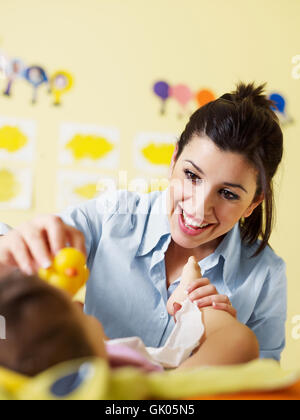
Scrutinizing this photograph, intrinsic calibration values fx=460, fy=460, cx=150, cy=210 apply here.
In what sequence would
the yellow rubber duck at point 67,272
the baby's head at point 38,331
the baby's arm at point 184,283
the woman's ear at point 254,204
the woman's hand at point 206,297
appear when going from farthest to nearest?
the woman's ear at point 254,204 → the baby's arm at point 184,283 → the woman's hand at point 206,297 → the yellow rubber duck at point 67,272 → the baby's head at point 38,331

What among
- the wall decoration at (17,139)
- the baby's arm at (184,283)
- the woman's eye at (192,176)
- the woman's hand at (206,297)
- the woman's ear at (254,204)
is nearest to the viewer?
the woman's hand at (206,297)

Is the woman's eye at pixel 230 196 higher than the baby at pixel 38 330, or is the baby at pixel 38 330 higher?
the woman's eye at pixel 230 196

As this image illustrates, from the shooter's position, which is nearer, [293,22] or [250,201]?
[250,201]

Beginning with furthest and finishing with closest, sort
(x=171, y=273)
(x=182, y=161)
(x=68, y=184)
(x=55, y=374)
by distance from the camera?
(x=68, y=184)
(x=171, y=273)
(x=182, y=161)
(x=55, y=374)

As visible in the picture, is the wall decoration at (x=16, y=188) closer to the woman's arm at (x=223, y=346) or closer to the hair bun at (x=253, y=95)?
the hair bun at (x=253, y=95)

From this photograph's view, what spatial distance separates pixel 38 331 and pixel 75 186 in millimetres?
1749

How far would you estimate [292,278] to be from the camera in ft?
7.57

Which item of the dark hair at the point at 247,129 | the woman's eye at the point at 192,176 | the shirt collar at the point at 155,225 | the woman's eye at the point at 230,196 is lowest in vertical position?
the shirt collar at the point at 155,225

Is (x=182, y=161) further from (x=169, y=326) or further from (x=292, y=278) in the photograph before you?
(x=292, y=278)

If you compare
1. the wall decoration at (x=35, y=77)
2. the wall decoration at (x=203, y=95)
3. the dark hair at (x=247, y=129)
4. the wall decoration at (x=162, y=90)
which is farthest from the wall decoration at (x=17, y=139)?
the dark hair at (x=247, y=129)

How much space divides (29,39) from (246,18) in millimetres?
1069

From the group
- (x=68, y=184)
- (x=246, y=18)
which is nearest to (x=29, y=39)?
(x=68, y=184)

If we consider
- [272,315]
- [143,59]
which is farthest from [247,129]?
[143,59]

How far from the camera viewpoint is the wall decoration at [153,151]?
2232 millimetres
